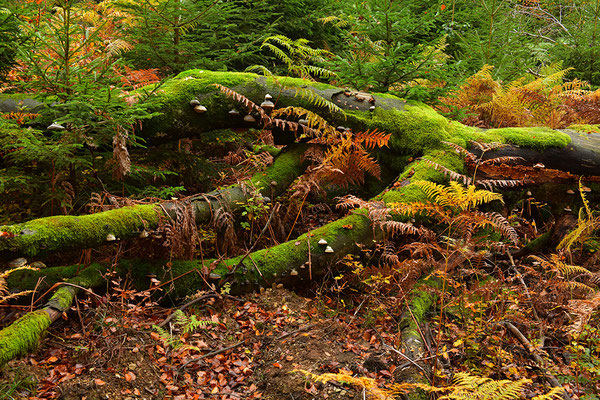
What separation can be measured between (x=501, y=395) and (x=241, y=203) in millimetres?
3707

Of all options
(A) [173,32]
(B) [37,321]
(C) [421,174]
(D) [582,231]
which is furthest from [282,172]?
(D) [582,231]

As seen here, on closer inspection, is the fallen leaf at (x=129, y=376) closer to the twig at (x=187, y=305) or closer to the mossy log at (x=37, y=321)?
the twig at (x=187, y=305)

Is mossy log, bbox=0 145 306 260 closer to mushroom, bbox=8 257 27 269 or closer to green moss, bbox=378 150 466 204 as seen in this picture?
mushroom, bbox=8 257 27 269

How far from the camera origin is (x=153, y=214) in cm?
439

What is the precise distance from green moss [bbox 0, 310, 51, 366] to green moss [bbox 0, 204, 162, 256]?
64cm

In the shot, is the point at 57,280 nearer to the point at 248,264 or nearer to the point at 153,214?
the point at 153,214

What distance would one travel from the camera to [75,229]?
151 inches

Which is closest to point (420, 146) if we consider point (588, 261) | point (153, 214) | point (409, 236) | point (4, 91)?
point (409, 236)

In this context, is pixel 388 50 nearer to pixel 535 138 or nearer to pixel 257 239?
pixel 535 138

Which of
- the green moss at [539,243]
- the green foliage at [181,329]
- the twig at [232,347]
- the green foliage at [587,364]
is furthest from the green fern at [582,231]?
the green foliage at [181,329]

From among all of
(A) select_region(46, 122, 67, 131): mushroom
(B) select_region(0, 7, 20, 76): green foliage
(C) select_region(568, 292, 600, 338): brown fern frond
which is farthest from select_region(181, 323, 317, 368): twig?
(B) select_region(0, 7, 20, 76): green foliage

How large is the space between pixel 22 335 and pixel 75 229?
1.11 m

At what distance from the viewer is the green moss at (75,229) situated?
11.5ft

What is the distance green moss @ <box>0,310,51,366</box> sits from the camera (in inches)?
113
